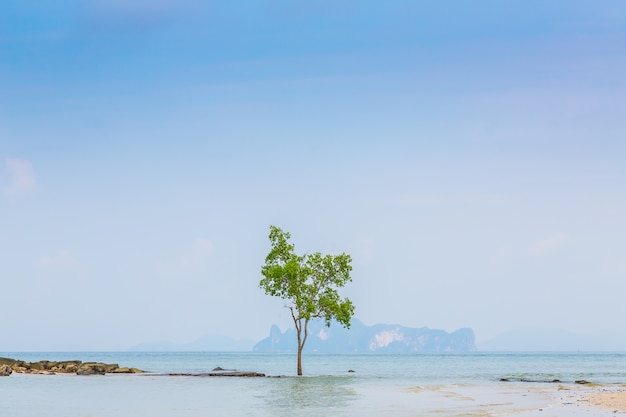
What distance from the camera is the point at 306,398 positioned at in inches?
1839

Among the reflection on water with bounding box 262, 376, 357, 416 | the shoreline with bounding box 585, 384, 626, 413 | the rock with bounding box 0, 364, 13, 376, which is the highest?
the rock with bounding box 0, 364, 13, 376

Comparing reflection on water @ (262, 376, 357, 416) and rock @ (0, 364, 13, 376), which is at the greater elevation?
rock @ (0, 364, 13, 376)

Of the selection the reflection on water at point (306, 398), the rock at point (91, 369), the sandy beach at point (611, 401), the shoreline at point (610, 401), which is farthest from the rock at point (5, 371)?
the sandy beach at point (611, 401)

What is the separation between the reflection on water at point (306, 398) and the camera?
39438mm

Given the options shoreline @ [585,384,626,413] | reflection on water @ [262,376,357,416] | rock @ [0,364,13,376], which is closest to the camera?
shoreline @ [585,384,626,413]

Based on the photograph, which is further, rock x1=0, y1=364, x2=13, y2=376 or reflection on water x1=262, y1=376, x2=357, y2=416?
rock x1=0, y1=364, x2=13, y2=376

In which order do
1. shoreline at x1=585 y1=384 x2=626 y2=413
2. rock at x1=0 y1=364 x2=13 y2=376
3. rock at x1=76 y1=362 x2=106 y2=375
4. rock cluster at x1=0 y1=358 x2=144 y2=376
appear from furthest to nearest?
rock cluster at x1=0 y1=358 x2=144 y2=376 → rock at x1=76 y1=362 x2=106 y2=375 → rock at x1=0 y1=364 x2=13 y2=376 → shoreline at x1=585 y1=384 x2=626 y2=413

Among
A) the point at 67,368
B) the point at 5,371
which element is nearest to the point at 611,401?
the point at 5,371

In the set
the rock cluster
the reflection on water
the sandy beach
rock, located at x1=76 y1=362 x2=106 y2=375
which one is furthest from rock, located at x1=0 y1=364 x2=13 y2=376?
the sandy beach

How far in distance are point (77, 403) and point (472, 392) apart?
91.4ft

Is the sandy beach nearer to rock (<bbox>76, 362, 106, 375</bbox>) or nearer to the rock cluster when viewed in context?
rock (<bbox>76, 362, 106, 375</bbox>)

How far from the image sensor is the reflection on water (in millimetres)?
39438

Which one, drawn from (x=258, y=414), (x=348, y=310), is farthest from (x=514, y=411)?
(x=348, y=310)

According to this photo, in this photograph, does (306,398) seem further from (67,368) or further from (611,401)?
Result: (67,368)
